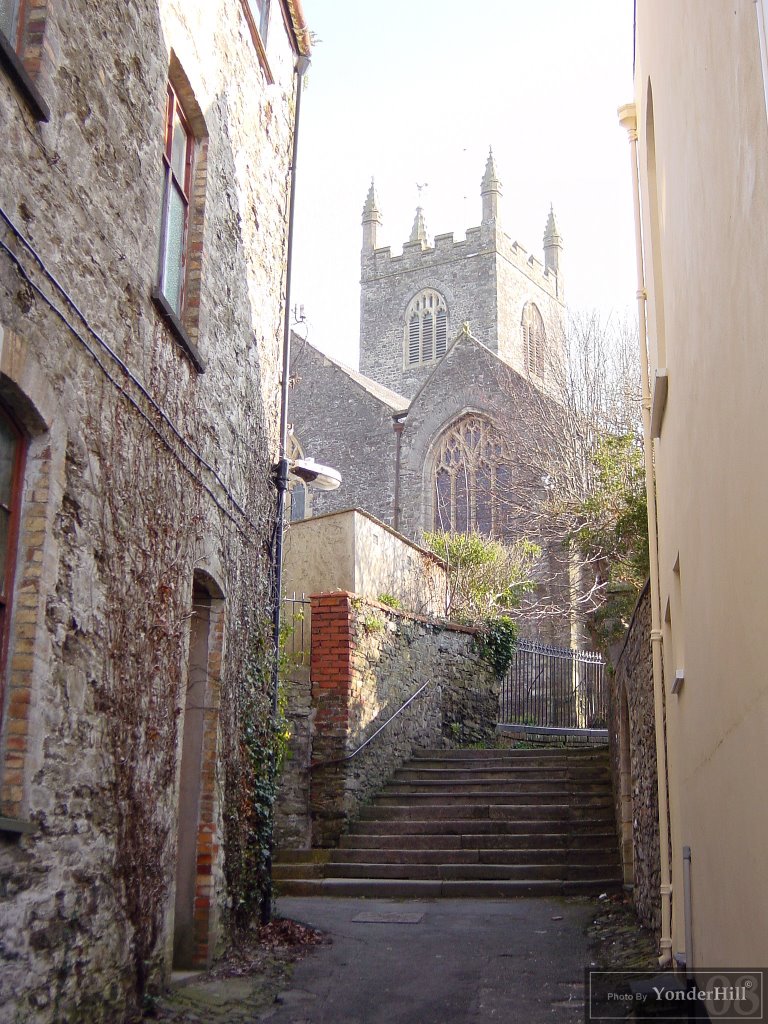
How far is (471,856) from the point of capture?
38.6 feet

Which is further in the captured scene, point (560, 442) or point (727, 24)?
point (560, 442)

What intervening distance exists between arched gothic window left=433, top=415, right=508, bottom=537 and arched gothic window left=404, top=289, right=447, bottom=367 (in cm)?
1494

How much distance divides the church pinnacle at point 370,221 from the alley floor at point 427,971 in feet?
132

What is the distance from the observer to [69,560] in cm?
513

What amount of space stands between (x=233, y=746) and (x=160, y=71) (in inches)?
177

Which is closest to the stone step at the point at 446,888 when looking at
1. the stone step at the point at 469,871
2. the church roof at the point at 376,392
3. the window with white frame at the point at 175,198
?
the stone step at the point at 469,871

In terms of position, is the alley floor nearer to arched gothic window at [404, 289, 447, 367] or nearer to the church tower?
the church tower

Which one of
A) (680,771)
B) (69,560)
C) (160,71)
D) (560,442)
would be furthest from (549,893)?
(560,442)

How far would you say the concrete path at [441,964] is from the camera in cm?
637

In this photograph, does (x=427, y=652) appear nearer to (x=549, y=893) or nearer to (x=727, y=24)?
(x=549, y=893)

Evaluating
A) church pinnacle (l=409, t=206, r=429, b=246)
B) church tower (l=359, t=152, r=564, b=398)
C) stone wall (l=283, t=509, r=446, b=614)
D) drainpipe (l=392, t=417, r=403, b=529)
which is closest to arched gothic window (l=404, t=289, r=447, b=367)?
church tower (l=359, t=152, r=564, b=398)

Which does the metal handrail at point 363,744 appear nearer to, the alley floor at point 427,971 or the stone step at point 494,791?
the stone step at point 494,791

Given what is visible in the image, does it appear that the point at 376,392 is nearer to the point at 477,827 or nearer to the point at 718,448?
the point at 477,827

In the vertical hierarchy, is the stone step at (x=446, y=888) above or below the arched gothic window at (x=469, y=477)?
below
